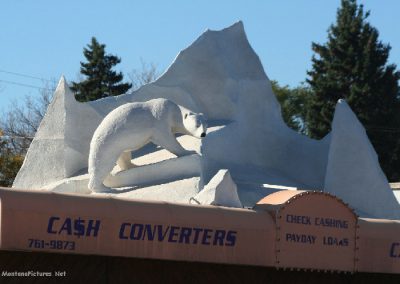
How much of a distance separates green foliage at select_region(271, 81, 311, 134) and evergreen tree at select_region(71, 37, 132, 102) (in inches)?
504

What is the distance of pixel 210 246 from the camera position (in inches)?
529

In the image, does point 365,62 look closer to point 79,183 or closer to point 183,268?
point 79,183

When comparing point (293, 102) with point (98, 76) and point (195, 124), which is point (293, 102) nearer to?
point (98, 76)

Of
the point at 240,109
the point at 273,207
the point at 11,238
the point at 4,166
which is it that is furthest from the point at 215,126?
the point at 4,166

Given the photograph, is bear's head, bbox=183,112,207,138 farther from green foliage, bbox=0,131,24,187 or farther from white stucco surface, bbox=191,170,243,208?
green foliage, bbox=0,131,24,187

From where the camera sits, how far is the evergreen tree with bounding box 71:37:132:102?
130 ft

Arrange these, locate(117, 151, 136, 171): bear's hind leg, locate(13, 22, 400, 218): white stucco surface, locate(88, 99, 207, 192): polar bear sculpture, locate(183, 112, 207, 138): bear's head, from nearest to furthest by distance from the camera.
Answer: locate(88, 99, 207, 192): polar bear sculpture
locate(183, 112, 207, 138): bear's head
locate(13, 22, 400, 218): white stucco surface
locate(117, 151, 136, 171): bear's hind leg

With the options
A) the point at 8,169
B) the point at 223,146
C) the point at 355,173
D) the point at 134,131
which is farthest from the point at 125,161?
the point at 8,169

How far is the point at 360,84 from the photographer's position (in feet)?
128

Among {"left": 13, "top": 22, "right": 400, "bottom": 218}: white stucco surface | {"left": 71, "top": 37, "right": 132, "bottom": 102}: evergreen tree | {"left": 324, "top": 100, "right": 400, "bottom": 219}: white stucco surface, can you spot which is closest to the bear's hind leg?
{"left": 13, "top": 22, "right": 400, "bottom": 218}: white stucco surface

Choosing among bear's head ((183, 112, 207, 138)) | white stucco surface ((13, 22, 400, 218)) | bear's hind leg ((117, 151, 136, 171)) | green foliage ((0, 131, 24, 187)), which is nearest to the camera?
bear's head ((183, 112, 207, 138))

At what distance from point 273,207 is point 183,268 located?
1.53m

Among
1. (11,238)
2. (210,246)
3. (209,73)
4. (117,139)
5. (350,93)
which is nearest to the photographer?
(11,238)

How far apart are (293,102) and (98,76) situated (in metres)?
15.6
